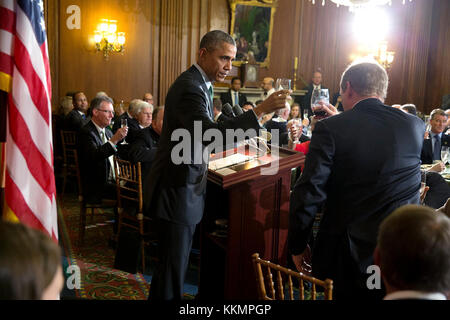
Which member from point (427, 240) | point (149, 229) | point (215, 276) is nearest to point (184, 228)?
point (215, 276)

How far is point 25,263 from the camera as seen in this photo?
881 millimetres

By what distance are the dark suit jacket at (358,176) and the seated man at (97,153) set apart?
271 cm

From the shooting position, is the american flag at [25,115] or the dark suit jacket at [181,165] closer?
the american flag at [25,115]

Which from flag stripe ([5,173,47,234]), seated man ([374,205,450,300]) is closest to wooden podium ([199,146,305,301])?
flag stripe ([5,173,47,234])

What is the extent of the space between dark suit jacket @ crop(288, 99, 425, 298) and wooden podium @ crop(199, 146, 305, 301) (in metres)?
0.55

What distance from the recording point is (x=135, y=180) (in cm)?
421

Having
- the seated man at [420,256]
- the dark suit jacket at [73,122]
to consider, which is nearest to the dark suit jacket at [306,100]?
the dark suit jacket at [73,122]

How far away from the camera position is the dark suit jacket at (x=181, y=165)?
2.55m

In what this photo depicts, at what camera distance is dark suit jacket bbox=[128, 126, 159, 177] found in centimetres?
442

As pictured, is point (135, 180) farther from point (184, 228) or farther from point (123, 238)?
point (184, 228)

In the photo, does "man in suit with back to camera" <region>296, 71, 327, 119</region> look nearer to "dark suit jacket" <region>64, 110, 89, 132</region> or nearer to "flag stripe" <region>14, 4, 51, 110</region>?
"dark suit jacket" <region>64, 110, 89, 132</region>

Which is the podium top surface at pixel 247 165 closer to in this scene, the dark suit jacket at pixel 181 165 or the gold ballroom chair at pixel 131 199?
the dark suit jacket at pixel 181 165

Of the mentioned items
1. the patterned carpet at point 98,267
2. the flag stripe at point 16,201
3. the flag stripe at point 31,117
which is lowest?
the patterned carpet at point 98,267

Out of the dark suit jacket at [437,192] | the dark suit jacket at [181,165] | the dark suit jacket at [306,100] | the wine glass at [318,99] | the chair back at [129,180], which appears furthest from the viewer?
the dark suit jacket at [306,100]
